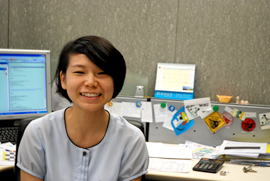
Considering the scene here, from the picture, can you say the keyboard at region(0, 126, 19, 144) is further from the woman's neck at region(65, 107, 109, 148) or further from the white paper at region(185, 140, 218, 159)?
the white paper at region(185, 140, 218, 159)

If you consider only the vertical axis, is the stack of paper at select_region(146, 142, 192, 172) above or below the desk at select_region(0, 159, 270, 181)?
above

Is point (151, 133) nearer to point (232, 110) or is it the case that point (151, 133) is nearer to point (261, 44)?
point (232, 110)

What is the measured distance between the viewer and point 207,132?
6.37ft

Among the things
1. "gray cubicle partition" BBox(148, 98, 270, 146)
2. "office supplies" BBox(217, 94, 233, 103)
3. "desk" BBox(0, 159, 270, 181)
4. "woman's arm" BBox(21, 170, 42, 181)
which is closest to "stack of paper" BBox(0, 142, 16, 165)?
"desk" BBox(0, 159, 270, 181)

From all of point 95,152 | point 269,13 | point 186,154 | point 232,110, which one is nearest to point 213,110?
point 232,110

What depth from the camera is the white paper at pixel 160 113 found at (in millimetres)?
1992

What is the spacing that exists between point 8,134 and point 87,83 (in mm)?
914

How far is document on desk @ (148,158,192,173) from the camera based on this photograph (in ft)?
4.95

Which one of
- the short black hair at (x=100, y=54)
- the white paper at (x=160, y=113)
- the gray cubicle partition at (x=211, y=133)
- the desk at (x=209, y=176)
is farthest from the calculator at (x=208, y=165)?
the short black hair at (x=100, y=54)

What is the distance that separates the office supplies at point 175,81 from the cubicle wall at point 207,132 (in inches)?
3.3

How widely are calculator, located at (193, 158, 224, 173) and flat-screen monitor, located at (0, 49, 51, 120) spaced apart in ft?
3.05

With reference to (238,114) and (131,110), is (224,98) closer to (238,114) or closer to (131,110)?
(238,114)

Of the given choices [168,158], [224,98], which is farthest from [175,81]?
[168,158]

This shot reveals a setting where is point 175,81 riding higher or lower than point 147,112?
higher
